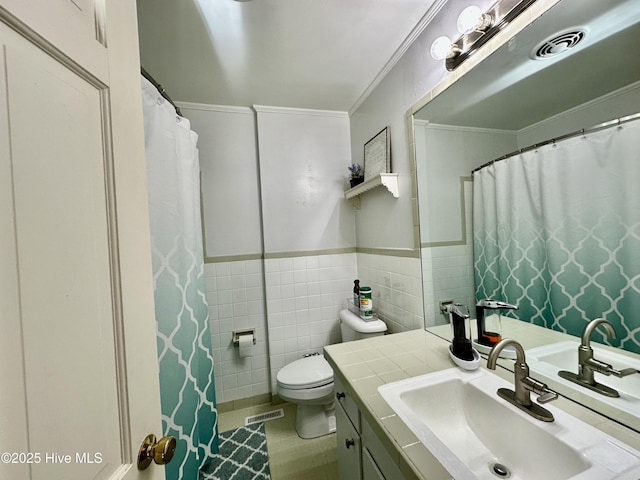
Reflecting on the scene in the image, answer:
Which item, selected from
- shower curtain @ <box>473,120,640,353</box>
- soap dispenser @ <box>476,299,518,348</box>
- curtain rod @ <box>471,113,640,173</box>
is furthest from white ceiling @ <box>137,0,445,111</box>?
soap dispenser @ <box>476,299,518,348</box>

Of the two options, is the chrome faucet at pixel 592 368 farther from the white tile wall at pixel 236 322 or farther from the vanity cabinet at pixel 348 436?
the white tile wall at pixel 236 322

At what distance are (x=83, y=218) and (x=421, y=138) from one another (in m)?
1.38

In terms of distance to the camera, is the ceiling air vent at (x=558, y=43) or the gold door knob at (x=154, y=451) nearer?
the gold door knob at (x=154, y=451)

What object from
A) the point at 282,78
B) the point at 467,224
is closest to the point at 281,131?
the point at 282,78

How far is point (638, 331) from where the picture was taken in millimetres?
656

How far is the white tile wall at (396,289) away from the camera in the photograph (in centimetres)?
138

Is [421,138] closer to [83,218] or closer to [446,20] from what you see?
[446,20]

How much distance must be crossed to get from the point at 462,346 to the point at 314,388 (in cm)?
94

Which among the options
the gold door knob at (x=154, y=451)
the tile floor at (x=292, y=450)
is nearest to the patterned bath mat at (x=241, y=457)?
the tile floor at (x=292, y=450)

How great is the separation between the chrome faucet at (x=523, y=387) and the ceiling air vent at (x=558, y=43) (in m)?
0.89

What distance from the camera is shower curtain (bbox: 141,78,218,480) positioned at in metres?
1.04

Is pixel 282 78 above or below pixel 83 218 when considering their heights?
above

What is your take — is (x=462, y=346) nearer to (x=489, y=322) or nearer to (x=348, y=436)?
(x=489, y=322)

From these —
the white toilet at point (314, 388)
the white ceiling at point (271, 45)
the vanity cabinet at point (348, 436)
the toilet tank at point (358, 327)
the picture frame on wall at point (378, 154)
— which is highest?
the white ceiling at point (271, 45)
